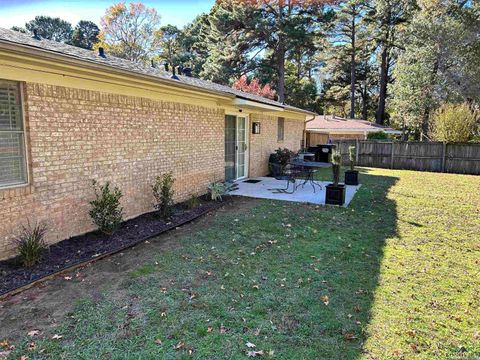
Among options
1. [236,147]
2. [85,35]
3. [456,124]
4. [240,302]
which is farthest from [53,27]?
[240,302]

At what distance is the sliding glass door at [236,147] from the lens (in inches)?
405

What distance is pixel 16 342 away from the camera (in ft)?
9.05

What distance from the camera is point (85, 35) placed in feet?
128

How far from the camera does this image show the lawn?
278 centimetres

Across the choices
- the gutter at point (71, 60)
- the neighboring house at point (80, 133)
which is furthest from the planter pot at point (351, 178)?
the gutter at point (71, 60)

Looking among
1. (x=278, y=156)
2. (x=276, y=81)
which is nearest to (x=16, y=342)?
(x=278, y=156)

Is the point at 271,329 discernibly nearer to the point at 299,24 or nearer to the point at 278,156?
the point at 278,156

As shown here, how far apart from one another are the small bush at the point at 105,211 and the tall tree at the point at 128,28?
92.1 feet

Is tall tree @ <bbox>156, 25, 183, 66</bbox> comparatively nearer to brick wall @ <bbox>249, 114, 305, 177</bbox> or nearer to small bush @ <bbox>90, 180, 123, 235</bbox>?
brick wall @ <bbox>249, 114, 305, 177</bbox>

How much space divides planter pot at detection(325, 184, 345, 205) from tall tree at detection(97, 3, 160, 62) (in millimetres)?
27341

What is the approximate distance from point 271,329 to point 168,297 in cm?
121

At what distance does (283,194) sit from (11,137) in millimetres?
6647

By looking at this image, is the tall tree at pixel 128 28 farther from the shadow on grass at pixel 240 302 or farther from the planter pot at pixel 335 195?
the shadow on grass at pixel 240 302

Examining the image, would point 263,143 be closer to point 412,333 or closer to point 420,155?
point 420,155
